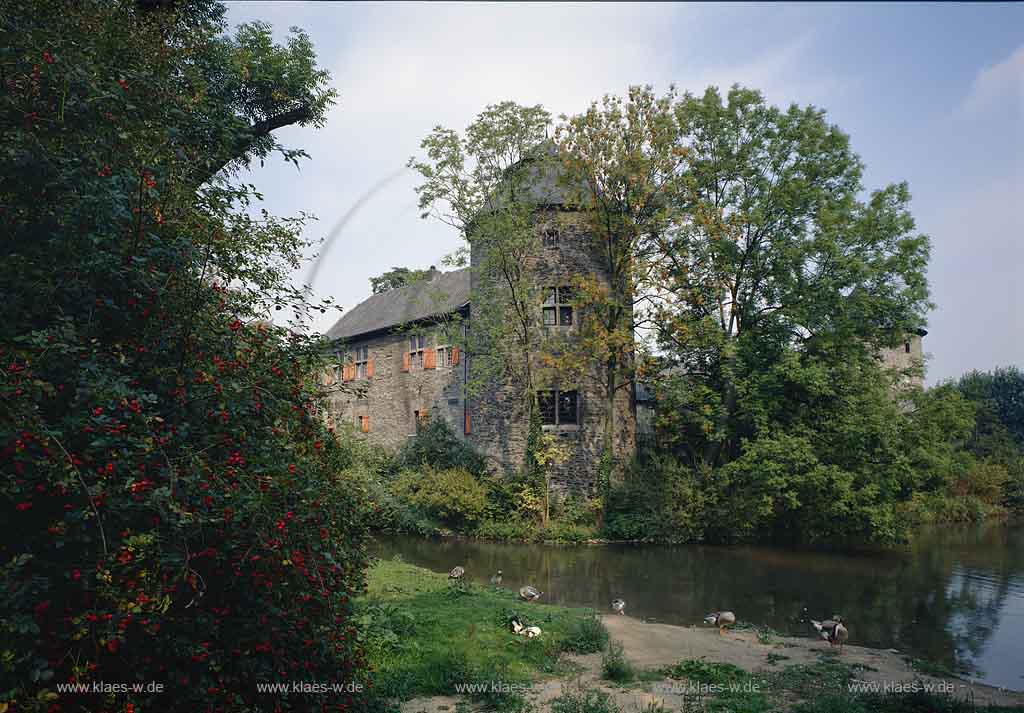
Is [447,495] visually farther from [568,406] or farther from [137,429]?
[137,429]

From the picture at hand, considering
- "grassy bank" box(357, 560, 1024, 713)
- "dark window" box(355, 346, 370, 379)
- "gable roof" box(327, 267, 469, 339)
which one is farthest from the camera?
"dark window" box(355, 346, 370, 379)

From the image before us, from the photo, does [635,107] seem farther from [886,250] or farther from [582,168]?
[886,250]

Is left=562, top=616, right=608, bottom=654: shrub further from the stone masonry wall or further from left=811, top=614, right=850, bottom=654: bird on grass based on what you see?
the stone masonry wall

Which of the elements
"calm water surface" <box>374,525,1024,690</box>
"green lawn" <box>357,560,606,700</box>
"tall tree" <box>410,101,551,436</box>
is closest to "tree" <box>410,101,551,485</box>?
"tall tree" <box>410,101,551,436</box>

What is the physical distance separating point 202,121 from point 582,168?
1570cm

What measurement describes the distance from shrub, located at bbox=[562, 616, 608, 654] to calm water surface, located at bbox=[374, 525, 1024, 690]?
3.50 m

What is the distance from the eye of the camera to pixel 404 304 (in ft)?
102

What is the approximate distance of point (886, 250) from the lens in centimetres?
2048

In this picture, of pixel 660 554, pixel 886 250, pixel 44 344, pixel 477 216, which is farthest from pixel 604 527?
pixel 44 344

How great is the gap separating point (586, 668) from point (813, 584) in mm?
9610

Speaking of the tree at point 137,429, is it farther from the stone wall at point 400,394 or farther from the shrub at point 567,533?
the stone wall at point 400,394

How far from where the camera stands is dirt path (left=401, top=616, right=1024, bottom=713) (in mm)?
6579

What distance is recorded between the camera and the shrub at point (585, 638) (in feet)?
28.0

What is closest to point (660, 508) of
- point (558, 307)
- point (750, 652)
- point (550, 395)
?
point (550, 395)
